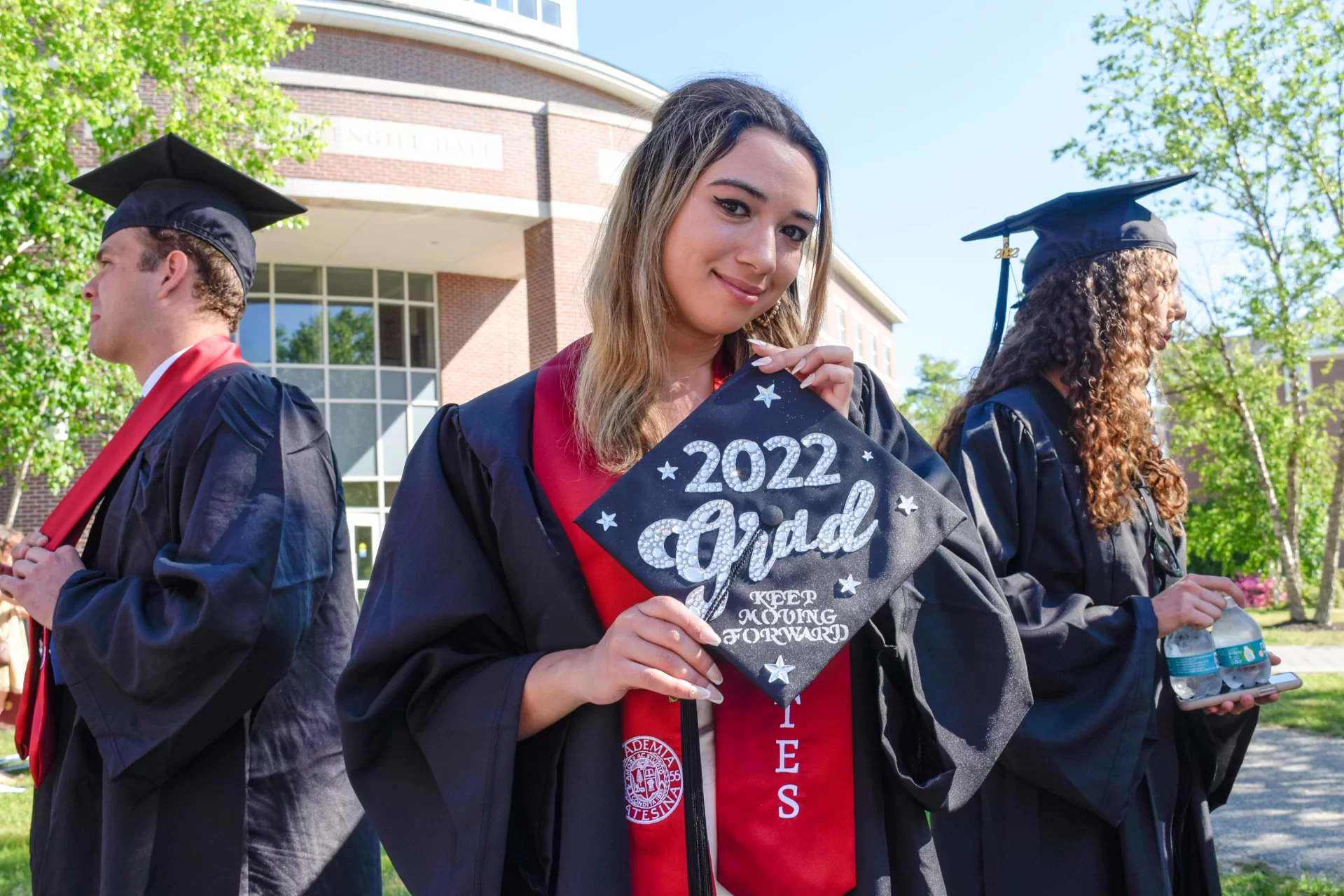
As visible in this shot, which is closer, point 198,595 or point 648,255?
point 648,255

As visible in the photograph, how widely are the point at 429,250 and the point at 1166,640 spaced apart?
806 inches

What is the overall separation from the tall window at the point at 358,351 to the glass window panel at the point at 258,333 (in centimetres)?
2

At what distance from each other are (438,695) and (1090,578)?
5.56 ft

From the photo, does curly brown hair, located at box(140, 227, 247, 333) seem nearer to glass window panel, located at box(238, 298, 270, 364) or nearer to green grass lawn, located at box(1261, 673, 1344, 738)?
green grass lawn, located at box(1261, 673, 1344, 738)

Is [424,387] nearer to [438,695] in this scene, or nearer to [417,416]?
[417,416]

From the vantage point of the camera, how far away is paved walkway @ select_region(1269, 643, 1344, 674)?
474 inches

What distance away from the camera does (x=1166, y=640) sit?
8.75ft

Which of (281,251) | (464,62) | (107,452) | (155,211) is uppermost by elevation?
(464,62)

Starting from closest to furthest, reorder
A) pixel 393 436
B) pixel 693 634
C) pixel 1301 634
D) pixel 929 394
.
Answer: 1. pixel 693 634
2. pixel 1301 634
3. pixel 393 436
4. pixel 929 394

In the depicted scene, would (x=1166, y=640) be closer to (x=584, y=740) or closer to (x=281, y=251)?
(x=584, y=740)

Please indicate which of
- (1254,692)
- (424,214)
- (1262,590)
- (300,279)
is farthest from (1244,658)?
(1262,590)

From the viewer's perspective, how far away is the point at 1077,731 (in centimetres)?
228

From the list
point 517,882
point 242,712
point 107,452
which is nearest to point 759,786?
point 517,882

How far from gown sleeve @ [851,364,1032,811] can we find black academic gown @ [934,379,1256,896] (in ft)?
2.38
